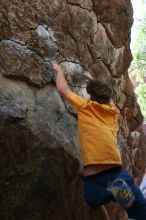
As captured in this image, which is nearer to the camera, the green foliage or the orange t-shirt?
the orange t-shirt

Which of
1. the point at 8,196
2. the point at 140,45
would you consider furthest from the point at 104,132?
the point at 140,45

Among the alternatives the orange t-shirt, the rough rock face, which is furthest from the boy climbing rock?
the rough rock face

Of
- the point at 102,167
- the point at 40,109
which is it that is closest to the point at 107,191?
the point at 102,167

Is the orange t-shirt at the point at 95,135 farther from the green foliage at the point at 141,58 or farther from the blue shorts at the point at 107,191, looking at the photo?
the green foliage at the point at 141,58

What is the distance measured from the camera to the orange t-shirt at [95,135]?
135 inches

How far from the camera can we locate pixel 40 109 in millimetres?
3693

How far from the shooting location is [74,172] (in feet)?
12.6

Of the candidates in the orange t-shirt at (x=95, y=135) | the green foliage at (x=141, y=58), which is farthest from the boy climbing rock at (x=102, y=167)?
the green foliage at (x=141, y=58)

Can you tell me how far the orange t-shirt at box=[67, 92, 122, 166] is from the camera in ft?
11.2

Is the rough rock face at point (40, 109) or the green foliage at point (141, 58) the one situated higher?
the rough rock face at point (40, 109)

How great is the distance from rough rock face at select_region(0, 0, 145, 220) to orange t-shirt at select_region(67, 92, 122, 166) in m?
0.33

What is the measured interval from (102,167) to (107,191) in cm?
19

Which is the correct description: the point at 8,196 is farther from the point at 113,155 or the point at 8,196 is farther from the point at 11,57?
the point at 11,57

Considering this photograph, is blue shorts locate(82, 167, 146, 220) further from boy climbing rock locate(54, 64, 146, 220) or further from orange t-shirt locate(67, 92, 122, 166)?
orange t-shirt locate(67, 92, 122, 166)
